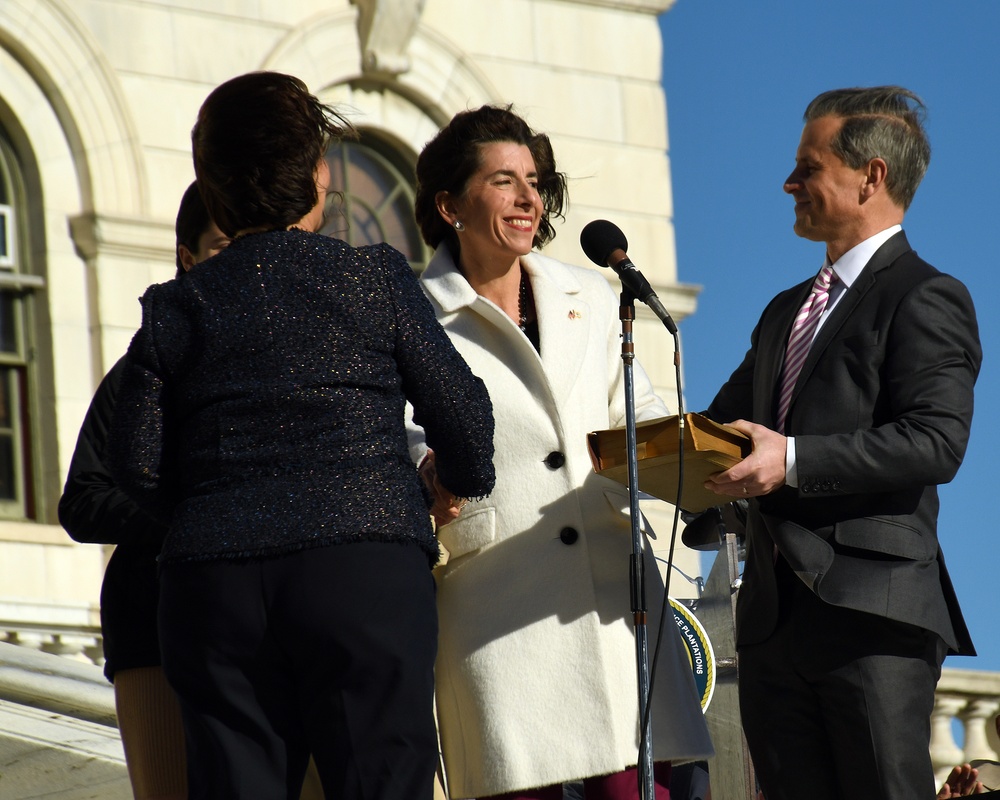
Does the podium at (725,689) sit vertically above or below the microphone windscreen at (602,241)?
below

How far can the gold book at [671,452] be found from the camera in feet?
13.1

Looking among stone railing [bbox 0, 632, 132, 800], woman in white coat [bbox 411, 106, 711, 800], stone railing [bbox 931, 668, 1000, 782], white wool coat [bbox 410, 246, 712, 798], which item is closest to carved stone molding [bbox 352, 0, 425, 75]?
stone railing [bbox 931, 668, 1000, 782]

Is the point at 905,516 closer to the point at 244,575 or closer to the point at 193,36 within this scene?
the point at 244,575

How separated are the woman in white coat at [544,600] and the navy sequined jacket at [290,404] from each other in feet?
2.80

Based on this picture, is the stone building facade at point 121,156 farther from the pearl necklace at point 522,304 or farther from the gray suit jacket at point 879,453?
the gray suit jacket at point 879,453

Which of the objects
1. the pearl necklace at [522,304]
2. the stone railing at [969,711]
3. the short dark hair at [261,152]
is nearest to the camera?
the short dark hair at [261,152]

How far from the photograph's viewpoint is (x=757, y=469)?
13.4 ft

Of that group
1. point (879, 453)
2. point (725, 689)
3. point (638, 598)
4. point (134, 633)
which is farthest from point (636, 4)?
point (134, 633)

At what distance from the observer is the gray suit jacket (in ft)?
13.5

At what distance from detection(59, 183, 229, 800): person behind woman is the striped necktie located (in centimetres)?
153

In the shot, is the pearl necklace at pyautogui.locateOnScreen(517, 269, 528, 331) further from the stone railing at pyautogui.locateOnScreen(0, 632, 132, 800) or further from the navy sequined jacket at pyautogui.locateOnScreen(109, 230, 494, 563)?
the stone railing at pyautogui.locateOnScreen(0, 632, 132, 800)

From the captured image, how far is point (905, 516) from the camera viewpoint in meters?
4.23

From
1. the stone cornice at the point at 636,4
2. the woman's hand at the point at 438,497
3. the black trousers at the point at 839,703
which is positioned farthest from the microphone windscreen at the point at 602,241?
the stone cornice at the point at 636,4

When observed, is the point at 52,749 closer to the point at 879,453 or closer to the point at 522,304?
the point at 522,304
